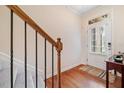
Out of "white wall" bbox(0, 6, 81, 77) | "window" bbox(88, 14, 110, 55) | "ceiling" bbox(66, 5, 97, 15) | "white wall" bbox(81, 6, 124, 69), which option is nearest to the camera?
"white wall" bbox(0, 6, 81, 77)

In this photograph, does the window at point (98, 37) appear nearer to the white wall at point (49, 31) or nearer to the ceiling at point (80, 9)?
the white wall at point (49, 31)

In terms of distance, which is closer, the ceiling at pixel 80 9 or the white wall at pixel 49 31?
the white wall at pixel 49 31

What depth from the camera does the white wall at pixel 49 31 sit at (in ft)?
8.18

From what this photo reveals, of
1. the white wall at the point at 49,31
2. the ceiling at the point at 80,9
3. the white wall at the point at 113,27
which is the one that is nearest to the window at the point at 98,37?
the white wall at the point at 113,27

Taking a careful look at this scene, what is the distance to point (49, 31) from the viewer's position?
3.55m

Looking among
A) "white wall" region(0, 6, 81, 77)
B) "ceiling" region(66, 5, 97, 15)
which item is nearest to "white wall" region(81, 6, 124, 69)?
"ceiling" region(66, 5, 97, 15)

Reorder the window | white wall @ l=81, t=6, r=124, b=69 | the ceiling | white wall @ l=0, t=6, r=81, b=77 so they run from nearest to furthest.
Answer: white wall @ l=0, t=6, r=81, b=77 < white wall @ l=81, t=6, r=124, b=69 < the window < the ceiling

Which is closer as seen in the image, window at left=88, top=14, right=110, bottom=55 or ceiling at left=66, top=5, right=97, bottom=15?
window at left=88, top=14, right=110, bottom=55

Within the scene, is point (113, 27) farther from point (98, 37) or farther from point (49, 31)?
point (49, 31)

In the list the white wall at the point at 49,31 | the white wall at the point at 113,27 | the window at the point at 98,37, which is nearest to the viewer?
the white wall at the point at 49,31

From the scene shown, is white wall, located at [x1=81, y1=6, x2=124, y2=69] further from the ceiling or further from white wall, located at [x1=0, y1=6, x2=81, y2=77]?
white wall, located at [x1=0, y1=6, x2=81, y2=77]

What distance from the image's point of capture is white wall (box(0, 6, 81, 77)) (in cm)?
249

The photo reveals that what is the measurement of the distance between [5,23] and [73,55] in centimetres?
292
